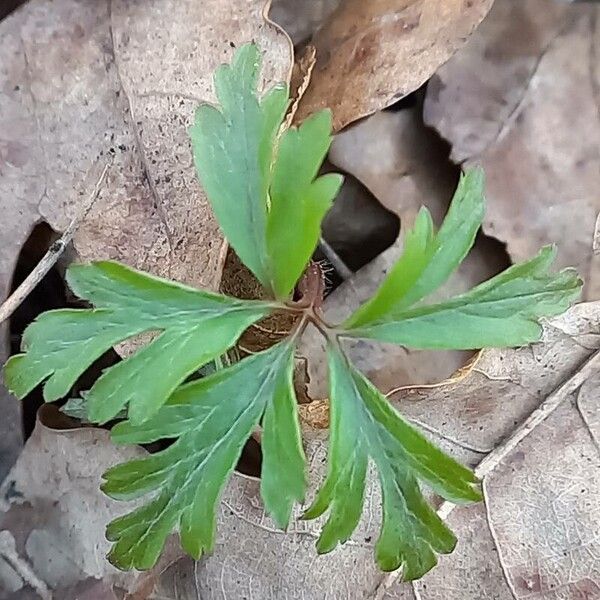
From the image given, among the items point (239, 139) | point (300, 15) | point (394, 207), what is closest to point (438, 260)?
point (239, 139)

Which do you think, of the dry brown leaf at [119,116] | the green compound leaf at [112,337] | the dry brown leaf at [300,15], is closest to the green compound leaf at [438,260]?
the green compound leaf at [112,337]

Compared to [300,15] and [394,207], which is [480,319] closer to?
[394,207]

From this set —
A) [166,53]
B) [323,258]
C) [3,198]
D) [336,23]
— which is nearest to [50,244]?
[3,198]

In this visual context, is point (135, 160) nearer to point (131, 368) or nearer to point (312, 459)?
point (131, 368)

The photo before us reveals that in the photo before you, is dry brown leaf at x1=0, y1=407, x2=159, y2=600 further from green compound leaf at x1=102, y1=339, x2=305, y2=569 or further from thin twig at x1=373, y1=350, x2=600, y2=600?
thin twig at x1=373, y1=350, x2=600, y2=600

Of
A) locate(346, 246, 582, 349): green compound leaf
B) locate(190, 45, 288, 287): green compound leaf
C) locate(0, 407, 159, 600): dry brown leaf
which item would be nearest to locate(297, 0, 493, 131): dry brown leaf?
locate(190, 45, 288, 287): green compound leaf

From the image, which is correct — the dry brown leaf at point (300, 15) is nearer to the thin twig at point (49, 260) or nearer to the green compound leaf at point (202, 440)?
the thin twig at point (49, 260)
